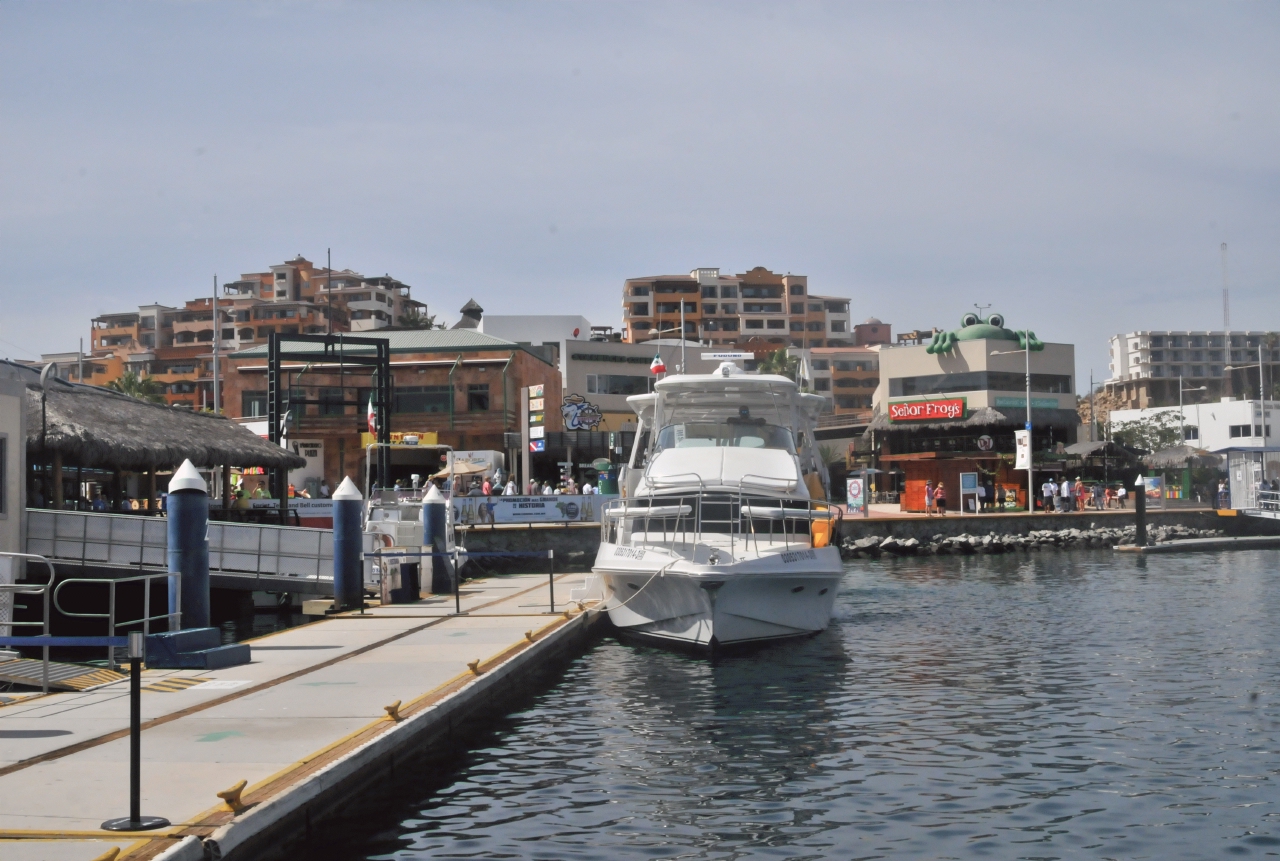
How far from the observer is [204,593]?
60.9ft

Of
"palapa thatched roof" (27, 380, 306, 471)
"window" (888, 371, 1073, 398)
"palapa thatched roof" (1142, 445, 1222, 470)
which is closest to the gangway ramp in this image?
"palapa thatched roof" (27, 380, 306, 471)

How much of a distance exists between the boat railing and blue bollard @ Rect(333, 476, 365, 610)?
17.8ft

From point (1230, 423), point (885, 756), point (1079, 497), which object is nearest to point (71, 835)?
point (885, 756)

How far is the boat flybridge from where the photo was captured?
2177cm

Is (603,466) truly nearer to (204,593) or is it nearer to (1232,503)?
(1232,503)

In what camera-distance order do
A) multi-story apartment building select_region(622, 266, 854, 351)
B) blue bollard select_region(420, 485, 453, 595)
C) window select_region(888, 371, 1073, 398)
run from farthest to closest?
multi-story apartment building select_region(622, 266, 854, 351) < window select_region(888, 371, 1073, 398) < blue bollard select_region(420, 485, 453, 595)

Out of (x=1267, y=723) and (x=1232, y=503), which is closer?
(x=1267, y=723)

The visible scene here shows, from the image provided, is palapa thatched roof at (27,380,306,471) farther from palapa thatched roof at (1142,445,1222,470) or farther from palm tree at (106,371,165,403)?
palm tree at (106,371,165,403)

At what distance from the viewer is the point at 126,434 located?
97.6 feet

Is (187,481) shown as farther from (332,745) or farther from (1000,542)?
(1000,542)

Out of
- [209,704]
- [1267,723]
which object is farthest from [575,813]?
[1267,723]

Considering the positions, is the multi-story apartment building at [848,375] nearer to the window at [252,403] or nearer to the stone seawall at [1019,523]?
the window at [252,403]

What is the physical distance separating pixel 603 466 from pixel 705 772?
4288cm

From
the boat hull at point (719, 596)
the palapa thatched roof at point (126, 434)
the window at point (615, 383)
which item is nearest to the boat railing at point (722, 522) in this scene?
the boat hull at point (719, 596)
